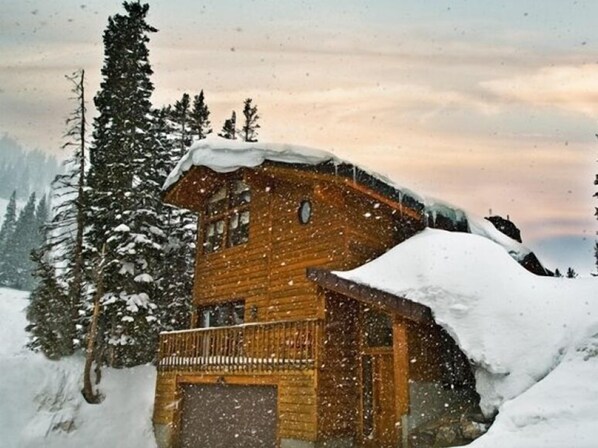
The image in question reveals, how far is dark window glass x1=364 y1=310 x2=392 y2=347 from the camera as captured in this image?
11.9 meters

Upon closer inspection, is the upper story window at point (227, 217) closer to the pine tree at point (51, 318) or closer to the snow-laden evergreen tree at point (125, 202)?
the snow-laden evergreen tree at point (125, 202)

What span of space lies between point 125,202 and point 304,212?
23.9 feet

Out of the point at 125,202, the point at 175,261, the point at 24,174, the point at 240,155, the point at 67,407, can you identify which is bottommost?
the point at 67,407

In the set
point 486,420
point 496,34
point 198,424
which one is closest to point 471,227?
point 496,34

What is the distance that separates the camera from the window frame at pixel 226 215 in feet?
50.6

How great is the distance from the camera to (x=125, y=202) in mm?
17422

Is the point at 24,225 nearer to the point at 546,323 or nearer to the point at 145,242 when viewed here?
the point at 145,242

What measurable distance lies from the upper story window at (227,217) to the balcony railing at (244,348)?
10.1 ft

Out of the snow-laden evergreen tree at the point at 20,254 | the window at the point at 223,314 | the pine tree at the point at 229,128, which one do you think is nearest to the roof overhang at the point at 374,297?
the window at the point at 223,314

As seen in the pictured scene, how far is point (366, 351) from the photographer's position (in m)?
11.6

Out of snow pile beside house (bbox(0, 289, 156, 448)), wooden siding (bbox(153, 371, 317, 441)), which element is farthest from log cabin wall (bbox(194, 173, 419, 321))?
snow pile beside house (bbox(0, 289, 156, 448))

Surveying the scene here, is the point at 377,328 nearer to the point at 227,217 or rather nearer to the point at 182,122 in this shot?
the point at 227,217

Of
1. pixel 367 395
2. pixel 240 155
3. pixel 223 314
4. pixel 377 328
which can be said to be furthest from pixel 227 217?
pixel 367 395

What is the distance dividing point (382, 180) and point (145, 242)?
28.7 ft
